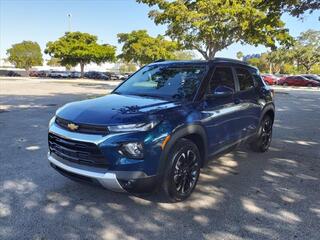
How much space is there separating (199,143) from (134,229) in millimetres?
1430

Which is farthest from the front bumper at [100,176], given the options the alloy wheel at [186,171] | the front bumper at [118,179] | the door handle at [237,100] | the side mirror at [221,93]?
the door handle at [237,100]

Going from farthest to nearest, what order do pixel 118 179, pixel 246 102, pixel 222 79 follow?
pixel 246 102, pixel 222 79, pixel 118 179

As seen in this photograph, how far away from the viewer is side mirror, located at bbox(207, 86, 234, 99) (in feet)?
14.5

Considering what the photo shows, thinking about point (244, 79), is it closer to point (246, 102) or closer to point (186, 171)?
point (246, 102)

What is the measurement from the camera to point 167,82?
4699 mm

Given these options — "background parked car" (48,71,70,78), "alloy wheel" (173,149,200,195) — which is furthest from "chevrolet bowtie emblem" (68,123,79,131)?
"background parked car" (48,71,70,78)

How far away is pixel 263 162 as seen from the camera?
5.80 m

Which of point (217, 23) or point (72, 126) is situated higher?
point (217, 23)

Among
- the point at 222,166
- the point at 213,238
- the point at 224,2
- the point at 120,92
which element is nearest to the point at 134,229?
the point at 213,238

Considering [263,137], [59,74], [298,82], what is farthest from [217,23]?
[59,74]

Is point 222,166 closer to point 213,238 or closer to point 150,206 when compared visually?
point 150,206

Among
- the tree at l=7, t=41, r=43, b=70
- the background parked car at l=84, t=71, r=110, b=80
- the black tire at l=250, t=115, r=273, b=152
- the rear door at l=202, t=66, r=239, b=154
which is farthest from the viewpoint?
the tree at l=7, t=41, r=43, b=70

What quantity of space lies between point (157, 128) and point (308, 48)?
64453 millimetres

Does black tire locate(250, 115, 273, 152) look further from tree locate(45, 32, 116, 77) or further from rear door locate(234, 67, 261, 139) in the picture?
tree locate(45, 32, 116, 77)
